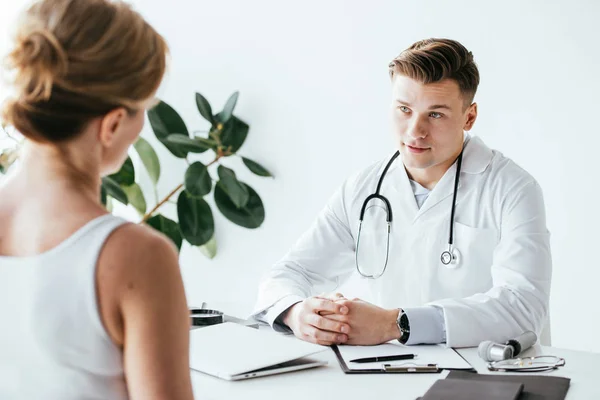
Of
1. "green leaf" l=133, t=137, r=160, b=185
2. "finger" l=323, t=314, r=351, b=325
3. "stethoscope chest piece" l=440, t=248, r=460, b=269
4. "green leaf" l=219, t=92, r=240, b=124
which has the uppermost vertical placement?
"green leaf" l=219, t=92, r=240, b=124

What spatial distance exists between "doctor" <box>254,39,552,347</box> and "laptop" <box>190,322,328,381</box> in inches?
6.8

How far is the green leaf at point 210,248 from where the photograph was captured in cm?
380

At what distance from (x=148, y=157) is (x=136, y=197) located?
0.21m

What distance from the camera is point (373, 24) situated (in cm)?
325

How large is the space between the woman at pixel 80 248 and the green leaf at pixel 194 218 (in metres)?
2.72

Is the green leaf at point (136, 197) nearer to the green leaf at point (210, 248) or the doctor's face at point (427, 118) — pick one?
the green leaf at point (210, 248)

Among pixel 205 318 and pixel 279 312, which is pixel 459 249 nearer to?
pixel 279 312

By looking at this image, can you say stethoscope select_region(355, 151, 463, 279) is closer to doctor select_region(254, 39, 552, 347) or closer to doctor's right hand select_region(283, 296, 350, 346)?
doctor select_region(254, 39, 552, 347)

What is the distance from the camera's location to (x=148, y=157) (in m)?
3.64

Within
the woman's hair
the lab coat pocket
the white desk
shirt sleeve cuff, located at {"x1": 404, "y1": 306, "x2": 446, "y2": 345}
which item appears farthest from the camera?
the lab coat pocket

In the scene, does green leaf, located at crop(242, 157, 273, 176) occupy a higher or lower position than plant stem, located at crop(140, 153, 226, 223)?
higher

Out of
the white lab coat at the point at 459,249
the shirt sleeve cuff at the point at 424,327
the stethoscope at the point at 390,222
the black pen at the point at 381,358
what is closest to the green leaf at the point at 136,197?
the white lab coat at the point at 459,249

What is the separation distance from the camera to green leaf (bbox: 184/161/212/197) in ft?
11.4

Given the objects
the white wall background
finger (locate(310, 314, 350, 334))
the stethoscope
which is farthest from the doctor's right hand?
the white wall background
